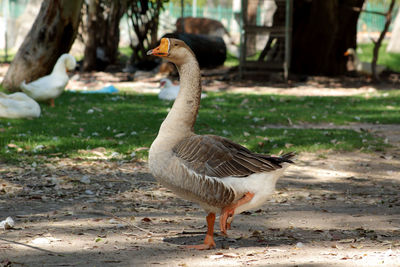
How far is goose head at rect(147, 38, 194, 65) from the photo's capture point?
4500 mm

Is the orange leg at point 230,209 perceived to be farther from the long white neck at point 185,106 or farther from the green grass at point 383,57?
the green grass at point 383,57

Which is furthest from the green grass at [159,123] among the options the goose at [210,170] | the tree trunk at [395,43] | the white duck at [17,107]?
the tree trunk at [395,43]

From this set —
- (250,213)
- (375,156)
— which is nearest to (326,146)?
(375,156)

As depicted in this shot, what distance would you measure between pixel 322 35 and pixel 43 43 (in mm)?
10792

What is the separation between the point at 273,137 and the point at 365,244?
5068 mm

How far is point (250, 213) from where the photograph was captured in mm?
5773

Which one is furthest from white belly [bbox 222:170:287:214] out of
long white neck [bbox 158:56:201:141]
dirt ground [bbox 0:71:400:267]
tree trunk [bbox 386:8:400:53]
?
tree trunk [bbox 386:8:400:53]

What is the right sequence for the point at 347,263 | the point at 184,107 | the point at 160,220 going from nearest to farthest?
the point at 347,263, the point at 184,107, the point at 160,220

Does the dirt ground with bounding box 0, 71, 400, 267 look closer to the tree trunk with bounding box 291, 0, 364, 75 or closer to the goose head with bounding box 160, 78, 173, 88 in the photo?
the goose head with bounding box 160, 78, 173, 88

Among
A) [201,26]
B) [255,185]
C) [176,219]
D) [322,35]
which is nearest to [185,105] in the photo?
[255,185]

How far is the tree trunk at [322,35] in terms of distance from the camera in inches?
807

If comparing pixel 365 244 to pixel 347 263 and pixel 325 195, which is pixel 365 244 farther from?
pixel 325 195

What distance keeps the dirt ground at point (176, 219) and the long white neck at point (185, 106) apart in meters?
0.89

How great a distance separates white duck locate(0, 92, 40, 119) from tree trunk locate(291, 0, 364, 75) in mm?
12577
